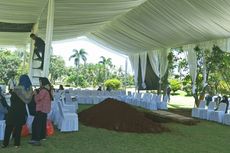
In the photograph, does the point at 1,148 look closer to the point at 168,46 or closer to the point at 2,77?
the point at 168,46

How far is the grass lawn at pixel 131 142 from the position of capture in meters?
6.57

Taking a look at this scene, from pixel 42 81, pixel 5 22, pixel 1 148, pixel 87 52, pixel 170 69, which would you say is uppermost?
pixel 87 52

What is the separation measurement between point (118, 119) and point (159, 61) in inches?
518

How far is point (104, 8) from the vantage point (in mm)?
13328

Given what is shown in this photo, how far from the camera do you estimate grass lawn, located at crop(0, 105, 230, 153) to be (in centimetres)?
657

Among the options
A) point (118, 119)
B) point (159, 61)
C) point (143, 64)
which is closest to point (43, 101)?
point (118, 119)

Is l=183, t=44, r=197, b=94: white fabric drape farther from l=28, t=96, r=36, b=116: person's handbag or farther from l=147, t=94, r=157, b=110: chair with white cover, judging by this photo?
l=28, t=96, r=36, b=116: person's handbag

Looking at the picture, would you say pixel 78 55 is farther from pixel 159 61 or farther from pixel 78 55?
pixel 159 61

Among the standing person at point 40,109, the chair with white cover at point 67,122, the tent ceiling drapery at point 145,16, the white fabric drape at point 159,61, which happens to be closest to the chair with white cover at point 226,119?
the tent ceiling drapery at point 145,16

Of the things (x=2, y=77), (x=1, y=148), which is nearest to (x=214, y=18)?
(x=1, y=148)

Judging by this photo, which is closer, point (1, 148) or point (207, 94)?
point (1, 148)

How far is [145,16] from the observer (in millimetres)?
15148

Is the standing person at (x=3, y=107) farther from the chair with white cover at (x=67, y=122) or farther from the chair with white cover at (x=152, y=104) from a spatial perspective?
the chair with white cover at (x=152, y=104)

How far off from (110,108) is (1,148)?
173 inches
